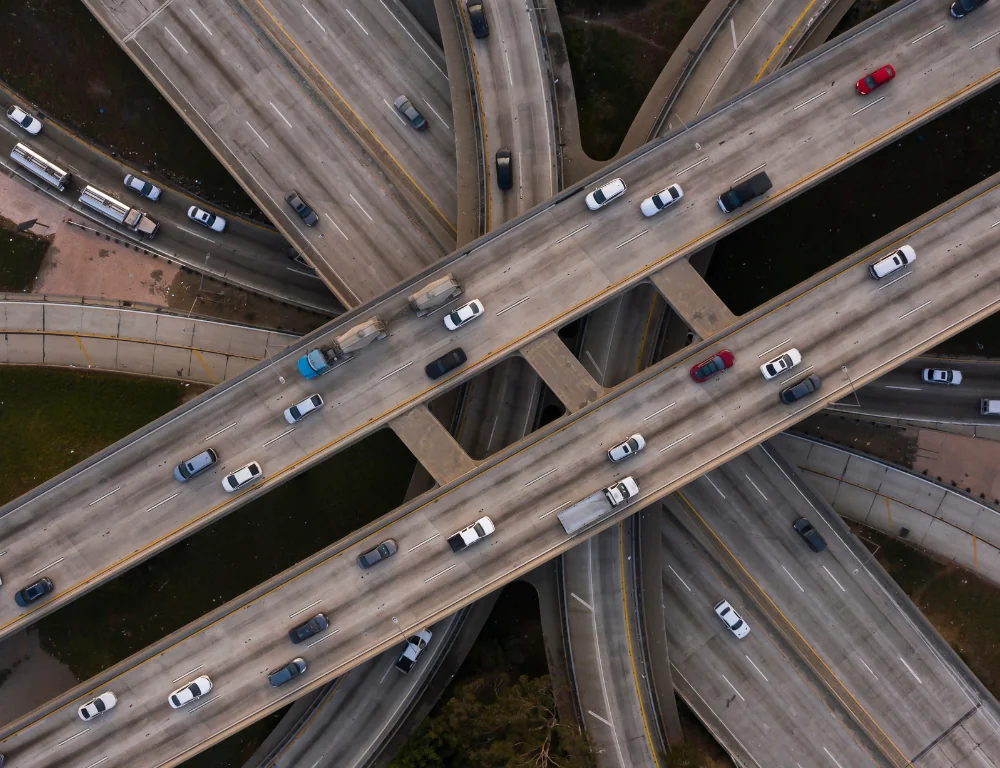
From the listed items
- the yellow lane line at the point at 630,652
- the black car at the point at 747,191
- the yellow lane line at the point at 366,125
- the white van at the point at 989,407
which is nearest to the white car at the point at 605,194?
the black car at the point at 747,191

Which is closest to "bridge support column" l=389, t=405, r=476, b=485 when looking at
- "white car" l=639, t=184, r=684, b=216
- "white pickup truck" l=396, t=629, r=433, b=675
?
"white pickup truck" l=396, t=629, r=433, b=675

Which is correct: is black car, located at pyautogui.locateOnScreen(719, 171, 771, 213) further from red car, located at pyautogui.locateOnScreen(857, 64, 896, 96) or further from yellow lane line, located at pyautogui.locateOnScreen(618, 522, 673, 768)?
yellow lane line, located at pyautogui.locateOnScreen(618, 522, 673, 768)

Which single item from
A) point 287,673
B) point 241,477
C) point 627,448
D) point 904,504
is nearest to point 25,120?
point 241,477

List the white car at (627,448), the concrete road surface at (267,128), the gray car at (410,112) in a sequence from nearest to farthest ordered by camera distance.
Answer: the white car at (627,448), the concrete road surface at (267,128), the gray car at (410,112)

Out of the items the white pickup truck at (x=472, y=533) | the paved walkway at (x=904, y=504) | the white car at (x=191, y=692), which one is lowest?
the paved walkway at (x=904, y=504)

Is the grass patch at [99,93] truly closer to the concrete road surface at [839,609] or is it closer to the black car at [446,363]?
the black car at [446,363]
